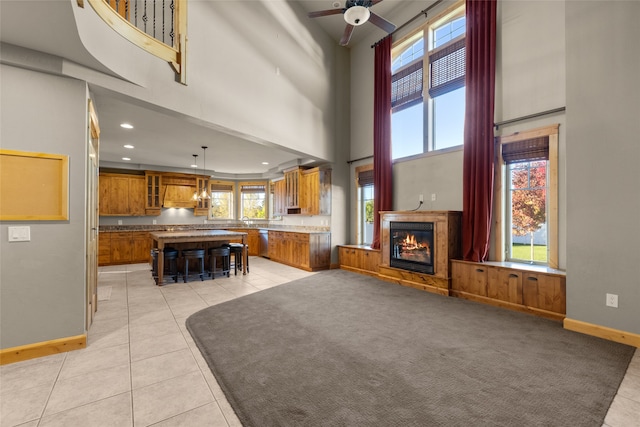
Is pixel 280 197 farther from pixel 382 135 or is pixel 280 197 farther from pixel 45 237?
pixel 45 237

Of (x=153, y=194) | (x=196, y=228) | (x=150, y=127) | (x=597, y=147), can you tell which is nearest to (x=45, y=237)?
(x=150, y=127)

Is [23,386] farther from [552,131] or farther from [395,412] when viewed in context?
[552,131]

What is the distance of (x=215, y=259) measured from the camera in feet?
20.1

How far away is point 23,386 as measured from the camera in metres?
2.06

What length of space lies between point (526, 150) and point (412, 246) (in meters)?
2.23

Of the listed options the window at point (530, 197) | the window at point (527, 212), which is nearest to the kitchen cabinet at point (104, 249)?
the window at point (530, 197)

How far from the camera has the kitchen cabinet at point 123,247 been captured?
24.5ft

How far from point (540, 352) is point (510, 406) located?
3.58 ft

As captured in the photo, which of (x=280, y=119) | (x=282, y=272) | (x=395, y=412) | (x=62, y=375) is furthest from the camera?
(x=282, y=272)

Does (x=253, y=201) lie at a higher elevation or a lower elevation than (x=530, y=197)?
higher

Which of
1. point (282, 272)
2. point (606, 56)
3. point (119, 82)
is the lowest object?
point (282, 272)

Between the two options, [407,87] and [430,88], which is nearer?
[430,88]

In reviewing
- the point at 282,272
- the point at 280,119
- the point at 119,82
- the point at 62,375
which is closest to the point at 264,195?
the point at 282,272

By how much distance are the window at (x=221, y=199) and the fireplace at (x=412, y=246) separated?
6876mm
